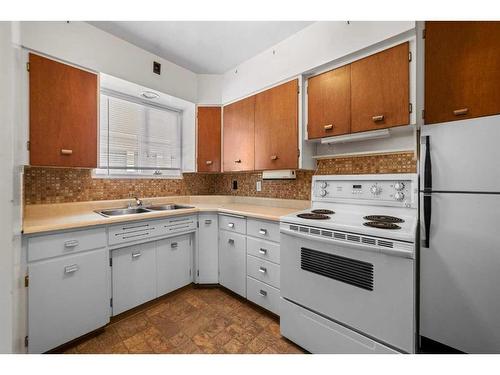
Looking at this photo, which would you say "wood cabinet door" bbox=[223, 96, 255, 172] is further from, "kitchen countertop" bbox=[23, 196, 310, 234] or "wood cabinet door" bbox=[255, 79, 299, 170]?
"kitchen countertop" bbox=[23, 196, 310, 234]

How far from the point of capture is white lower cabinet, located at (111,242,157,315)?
1.73 m

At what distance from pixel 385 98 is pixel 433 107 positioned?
285 millimetres

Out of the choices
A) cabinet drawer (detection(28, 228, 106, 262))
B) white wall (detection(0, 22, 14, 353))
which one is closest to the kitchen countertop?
cabinet drawer (detection(28, 228, 106, 262))

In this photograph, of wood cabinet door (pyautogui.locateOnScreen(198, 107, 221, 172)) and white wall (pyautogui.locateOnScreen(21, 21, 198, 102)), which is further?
wood cabinet door (pyautogui.locateOnScreen(198, 107, 221, 172))

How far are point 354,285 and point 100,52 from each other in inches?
105

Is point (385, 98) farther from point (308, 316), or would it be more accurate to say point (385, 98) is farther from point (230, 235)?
point (230, 235)

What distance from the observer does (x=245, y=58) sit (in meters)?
2.33

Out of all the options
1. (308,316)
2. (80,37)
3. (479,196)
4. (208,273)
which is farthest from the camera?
(208,273)

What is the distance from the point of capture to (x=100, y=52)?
1.81m

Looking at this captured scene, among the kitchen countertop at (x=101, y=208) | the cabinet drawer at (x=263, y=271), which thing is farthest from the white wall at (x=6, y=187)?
the cabinet drawer at (x=263, y=271)

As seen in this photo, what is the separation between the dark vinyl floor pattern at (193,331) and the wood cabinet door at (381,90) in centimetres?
175

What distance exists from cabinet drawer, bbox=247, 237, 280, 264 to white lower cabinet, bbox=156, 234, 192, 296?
73cm

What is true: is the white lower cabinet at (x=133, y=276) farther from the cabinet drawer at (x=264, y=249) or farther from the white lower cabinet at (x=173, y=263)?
the cabinet drawer at (x=264, y=249)

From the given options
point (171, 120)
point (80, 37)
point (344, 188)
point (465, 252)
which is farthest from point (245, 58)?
point (465, 252)
